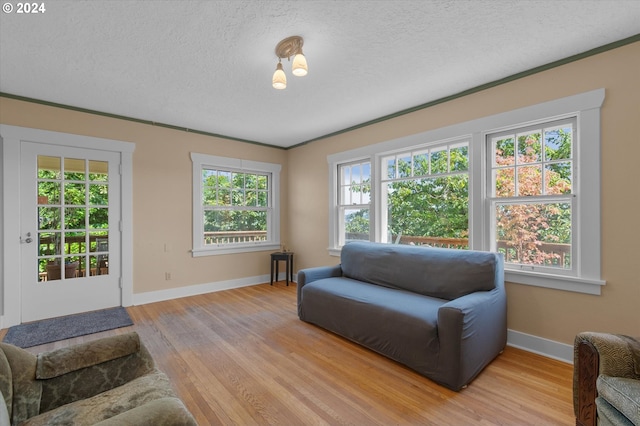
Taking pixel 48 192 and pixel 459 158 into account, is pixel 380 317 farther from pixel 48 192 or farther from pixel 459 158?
pixel 48 192

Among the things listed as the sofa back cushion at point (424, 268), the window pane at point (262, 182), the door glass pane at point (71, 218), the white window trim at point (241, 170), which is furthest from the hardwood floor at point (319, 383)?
the window pane at point (262, 182)

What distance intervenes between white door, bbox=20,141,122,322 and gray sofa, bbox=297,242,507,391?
8.50 ft

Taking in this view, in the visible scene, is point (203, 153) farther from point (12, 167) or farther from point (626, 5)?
point (626, 5)

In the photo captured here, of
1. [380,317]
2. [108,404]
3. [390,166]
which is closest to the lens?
[108,404]

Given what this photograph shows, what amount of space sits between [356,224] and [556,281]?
2431 mm

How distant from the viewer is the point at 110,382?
1370mm

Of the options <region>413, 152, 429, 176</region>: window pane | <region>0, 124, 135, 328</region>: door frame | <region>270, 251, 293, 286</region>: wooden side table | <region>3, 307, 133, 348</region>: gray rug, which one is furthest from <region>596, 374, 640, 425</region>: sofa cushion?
<region>0, 124, 135, 328</region>: door frame

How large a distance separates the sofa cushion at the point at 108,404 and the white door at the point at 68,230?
300cm

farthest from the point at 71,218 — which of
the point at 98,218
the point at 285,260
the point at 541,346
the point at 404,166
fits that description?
the point at 541,346

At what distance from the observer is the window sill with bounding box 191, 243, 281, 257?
4.47m

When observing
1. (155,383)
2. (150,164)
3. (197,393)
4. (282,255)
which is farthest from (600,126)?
(150,164)

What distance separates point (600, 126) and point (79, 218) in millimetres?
5365

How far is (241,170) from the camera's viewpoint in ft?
16.4

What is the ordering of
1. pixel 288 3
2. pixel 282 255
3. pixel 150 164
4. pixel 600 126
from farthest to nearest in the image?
pixel 282 255, pixel 150 164, pixel 600 126, pixel 288 3
